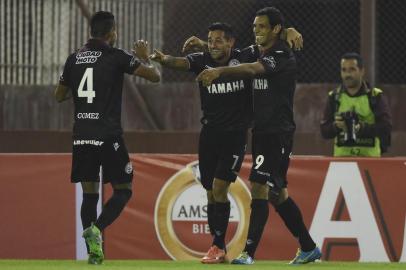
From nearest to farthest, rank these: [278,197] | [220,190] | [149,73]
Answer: [149,73], [278,197], [220,190]

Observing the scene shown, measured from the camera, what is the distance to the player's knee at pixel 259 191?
10.4 m

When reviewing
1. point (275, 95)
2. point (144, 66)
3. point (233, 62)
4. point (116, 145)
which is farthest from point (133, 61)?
point (275, 95)

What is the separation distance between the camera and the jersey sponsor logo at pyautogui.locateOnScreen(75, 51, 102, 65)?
10.3 metres

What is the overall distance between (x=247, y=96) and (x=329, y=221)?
7.34ft

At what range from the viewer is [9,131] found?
583 inches

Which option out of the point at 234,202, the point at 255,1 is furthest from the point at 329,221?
the point at 255,1

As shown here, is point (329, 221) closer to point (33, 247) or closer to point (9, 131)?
point (33, 247)

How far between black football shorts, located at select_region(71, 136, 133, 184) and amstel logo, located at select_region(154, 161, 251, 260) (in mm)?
2244

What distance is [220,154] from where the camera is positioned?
1097 cm

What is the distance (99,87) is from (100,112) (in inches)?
8.4

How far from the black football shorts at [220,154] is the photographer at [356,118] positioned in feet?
7.38

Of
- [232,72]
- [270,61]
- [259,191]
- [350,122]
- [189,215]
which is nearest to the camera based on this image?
[232,72]

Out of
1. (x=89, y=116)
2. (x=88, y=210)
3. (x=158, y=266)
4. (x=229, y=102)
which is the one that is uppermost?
(x=229, y=102)

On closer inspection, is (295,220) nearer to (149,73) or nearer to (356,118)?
(149,73)
